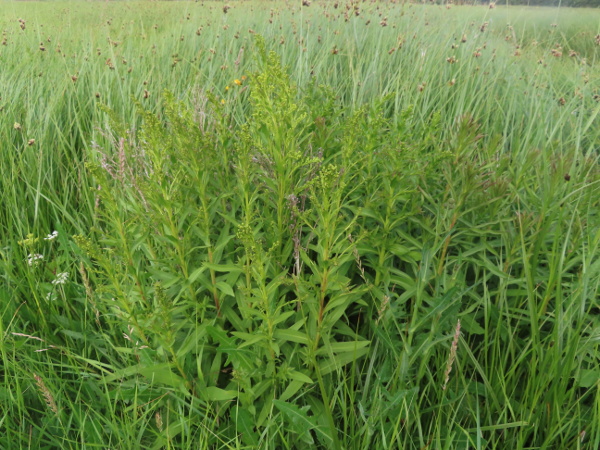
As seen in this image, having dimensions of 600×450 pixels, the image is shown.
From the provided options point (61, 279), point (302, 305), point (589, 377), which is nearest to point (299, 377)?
point (302, 305)

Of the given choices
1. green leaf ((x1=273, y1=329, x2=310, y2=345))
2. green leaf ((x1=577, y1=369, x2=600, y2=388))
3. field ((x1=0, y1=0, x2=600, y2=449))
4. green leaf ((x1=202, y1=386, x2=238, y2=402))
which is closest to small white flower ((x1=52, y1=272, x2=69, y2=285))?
field ((x1=0, y1=0, x2=600, y2=449))

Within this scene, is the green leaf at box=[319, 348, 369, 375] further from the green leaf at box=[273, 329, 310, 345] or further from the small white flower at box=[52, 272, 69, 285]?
the small white flower at box=[52, 272, 69, 285]

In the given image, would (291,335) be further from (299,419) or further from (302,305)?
(299,419)

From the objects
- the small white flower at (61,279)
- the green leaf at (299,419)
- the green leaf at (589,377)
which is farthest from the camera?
the small white flower at (61,279)

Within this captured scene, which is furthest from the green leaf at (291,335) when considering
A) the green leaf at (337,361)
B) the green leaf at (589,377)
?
the green leaf at (589,377)

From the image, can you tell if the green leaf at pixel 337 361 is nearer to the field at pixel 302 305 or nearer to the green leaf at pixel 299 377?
the field at pixel 302 305

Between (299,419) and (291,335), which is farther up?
(291,335)

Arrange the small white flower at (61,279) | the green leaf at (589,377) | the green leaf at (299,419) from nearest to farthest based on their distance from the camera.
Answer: the green leaf at (299,419) → the green leaf at (589,377) → the small white flower at (61,279)

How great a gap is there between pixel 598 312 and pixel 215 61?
3272 millimetres

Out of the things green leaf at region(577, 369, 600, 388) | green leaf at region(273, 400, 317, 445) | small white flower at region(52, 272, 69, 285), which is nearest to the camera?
green leaf at region(273, 400, 317, 445)

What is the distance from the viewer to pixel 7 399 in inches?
59.2

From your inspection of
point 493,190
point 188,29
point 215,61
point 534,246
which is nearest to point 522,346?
point 534,246

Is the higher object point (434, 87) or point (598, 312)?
point (434, 87)

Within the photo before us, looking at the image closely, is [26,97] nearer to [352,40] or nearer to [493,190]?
[352,40]
